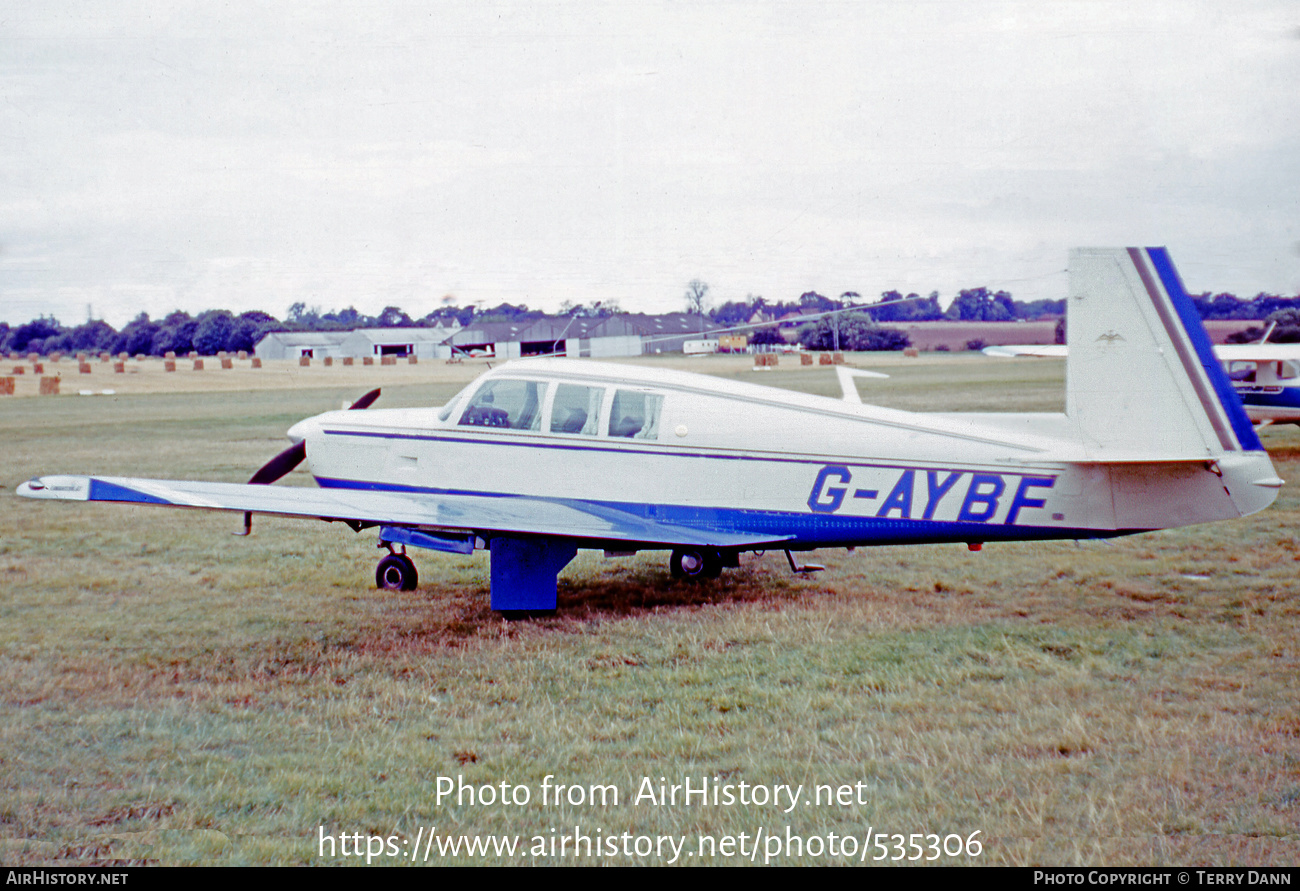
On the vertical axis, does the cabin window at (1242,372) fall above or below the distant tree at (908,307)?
below

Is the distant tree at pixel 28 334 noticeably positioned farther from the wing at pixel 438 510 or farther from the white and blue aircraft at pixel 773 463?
the wing at pixel 438 510

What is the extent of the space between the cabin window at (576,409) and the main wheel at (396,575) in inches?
78.7

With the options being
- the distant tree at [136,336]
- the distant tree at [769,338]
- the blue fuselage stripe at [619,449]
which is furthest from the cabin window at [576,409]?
the distant tree at [136,336]

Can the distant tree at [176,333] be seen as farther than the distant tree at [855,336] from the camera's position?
Yes

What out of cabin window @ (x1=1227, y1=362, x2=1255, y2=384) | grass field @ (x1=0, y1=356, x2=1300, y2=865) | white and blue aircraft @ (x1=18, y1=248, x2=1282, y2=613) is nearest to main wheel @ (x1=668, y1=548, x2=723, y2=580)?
grass field @ (x1=0, y1=356, x2=1300, y2=865)

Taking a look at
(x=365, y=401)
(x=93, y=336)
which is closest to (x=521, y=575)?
(x=365, y=401)

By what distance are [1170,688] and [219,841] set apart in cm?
470

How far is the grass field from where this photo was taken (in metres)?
3.79

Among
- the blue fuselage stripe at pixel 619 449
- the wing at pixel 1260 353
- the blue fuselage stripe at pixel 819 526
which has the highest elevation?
the wing at pixel 1260 353

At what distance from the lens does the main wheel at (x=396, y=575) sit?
8.17m

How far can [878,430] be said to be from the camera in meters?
6.70

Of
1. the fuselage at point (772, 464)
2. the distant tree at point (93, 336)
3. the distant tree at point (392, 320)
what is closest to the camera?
the fuselage at point (772, 464)

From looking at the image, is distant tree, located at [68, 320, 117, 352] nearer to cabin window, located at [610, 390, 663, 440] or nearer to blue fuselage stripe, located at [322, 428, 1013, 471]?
blue fuselage stripe, located at [322, 428, 1013, 471]

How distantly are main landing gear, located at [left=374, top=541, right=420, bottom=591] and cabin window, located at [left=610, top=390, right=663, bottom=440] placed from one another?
93.1 inches
